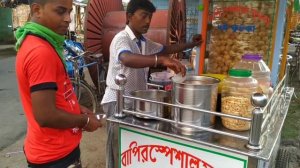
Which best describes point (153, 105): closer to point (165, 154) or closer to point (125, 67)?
point (165, 154)

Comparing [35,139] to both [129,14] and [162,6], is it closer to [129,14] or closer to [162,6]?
[129,14]

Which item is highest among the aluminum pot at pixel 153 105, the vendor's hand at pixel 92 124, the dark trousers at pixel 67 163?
the aluminum pot at pixel 153 105

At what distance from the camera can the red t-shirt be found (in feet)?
3.92

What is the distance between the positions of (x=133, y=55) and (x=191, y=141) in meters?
0.62

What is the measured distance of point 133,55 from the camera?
1.65m

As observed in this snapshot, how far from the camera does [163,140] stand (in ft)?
4.62

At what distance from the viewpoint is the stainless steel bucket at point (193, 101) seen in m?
1.31

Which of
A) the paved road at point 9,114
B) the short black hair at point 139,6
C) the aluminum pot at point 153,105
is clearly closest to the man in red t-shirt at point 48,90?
the aluminum pot at point 153,105

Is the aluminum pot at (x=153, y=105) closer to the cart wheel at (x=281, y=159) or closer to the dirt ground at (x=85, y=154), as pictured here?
the cart wheel at (x=281, y=159)

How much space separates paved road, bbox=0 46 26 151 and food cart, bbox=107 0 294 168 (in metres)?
2.62

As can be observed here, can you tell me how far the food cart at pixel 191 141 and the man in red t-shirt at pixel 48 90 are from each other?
0.20 metres

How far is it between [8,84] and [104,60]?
2.89 m

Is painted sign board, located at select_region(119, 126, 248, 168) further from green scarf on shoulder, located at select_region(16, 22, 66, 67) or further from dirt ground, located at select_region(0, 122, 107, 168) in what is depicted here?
dirt ground, located at select_region(0, 122, 107, 168)

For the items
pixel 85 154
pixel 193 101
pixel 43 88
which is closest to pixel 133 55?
pixel 193 101
